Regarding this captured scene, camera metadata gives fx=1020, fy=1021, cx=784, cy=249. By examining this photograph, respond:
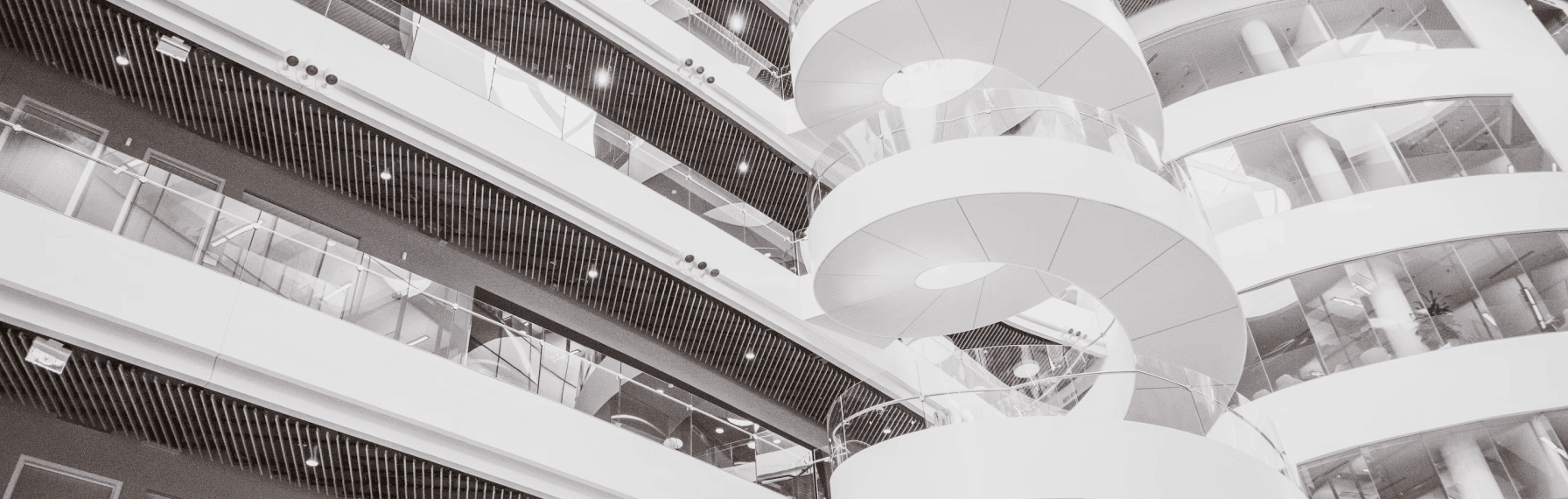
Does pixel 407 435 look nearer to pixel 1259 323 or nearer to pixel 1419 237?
pixel 1259 323

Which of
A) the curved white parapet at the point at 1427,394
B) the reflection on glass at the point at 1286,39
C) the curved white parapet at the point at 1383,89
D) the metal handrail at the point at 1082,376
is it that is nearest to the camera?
the metal handrail at the point at 1082,376

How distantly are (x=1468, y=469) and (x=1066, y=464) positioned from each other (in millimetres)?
6876

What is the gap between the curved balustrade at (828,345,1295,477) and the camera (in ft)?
26.3

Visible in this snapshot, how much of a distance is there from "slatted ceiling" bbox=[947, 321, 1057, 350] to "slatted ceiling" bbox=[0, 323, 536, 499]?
9.15 metres

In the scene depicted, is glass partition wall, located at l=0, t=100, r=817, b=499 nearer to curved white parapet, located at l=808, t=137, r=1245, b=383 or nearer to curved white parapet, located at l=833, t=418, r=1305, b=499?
curved white parapet, located at l=808, t=137, r=1245, b=383

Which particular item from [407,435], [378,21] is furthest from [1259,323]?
[378,21]

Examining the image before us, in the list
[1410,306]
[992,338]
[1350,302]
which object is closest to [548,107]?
[992,338]

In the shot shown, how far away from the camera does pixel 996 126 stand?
8.62 m

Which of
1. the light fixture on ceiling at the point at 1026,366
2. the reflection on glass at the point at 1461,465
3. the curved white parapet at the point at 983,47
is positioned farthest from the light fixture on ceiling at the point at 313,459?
the reflection on glass at the point at 1461,465

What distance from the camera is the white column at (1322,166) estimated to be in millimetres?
13562

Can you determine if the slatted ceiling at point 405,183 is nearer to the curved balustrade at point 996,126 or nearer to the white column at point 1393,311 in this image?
the curved balustrade at point 996,126

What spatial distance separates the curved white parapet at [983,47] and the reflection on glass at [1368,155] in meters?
3.08

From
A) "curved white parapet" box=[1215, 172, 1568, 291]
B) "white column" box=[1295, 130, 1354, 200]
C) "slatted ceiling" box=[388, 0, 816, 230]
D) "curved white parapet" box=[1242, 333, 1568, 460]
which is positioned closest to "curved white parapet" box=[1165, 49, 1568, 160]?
"white column" box=[1295, 130, 1354, 200]

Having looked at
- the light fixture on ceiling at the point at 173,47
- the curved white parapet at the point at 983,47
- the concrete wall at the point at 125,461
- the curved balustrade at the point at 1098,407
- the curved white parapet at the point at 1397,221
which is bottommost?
the concrete wall at the point at 125,461
